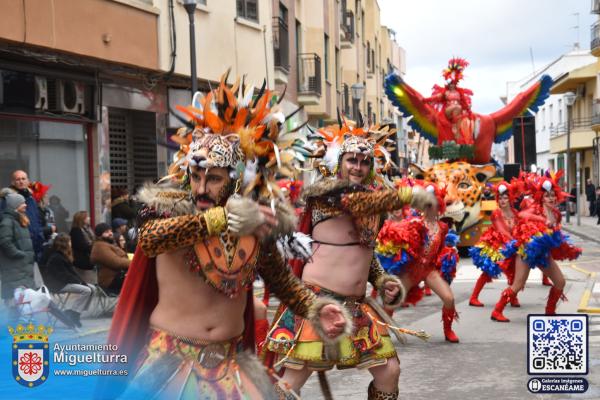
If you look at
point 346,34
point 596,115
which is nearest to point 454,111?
point 346,34

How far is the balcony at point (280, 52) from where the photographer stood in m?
23.8

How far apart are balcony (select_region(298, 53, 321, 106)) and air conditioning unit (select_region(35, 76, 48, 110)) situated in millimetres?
15369

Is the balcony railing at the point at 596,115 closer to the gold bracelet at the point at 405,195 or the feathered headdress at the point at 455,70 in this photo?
the feathered headdress at the point at 455,70

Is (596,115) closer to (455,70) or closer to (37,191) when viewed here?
(455,70)

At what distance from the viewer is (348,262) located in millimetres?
6020

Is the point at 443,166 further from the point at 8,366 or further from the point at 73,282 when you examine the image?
the point at 8,366

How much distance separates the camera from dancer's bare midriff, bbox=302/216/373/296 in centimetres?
594

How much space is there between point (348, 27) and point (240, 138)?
1454 inches

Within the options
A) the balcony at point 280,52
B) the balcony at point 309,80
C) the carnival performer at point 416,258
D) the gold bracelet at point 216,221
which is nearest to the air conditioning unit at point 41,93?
the carnival performer at point 416,258

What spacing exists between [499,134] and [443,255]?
34.0 feet

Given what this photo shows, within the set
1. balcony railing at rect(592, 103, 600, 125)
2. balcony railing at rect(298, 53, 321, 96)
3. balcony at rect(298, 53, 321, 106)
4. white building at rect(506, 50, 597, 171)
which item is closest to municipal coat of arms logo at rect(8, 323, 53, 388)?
balcony at rect(298, 53, 321, 106)

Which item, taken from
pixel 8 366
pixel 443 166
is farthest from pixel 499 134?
pixel 8 366

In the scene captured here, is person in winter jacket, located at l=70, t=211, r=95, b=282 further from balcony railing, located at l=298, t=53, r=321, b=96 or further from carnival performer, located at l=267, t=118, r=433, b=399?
balcony railing, located at l=298, t=53, r=321, b=96

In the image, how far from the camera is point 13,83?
520 inches
